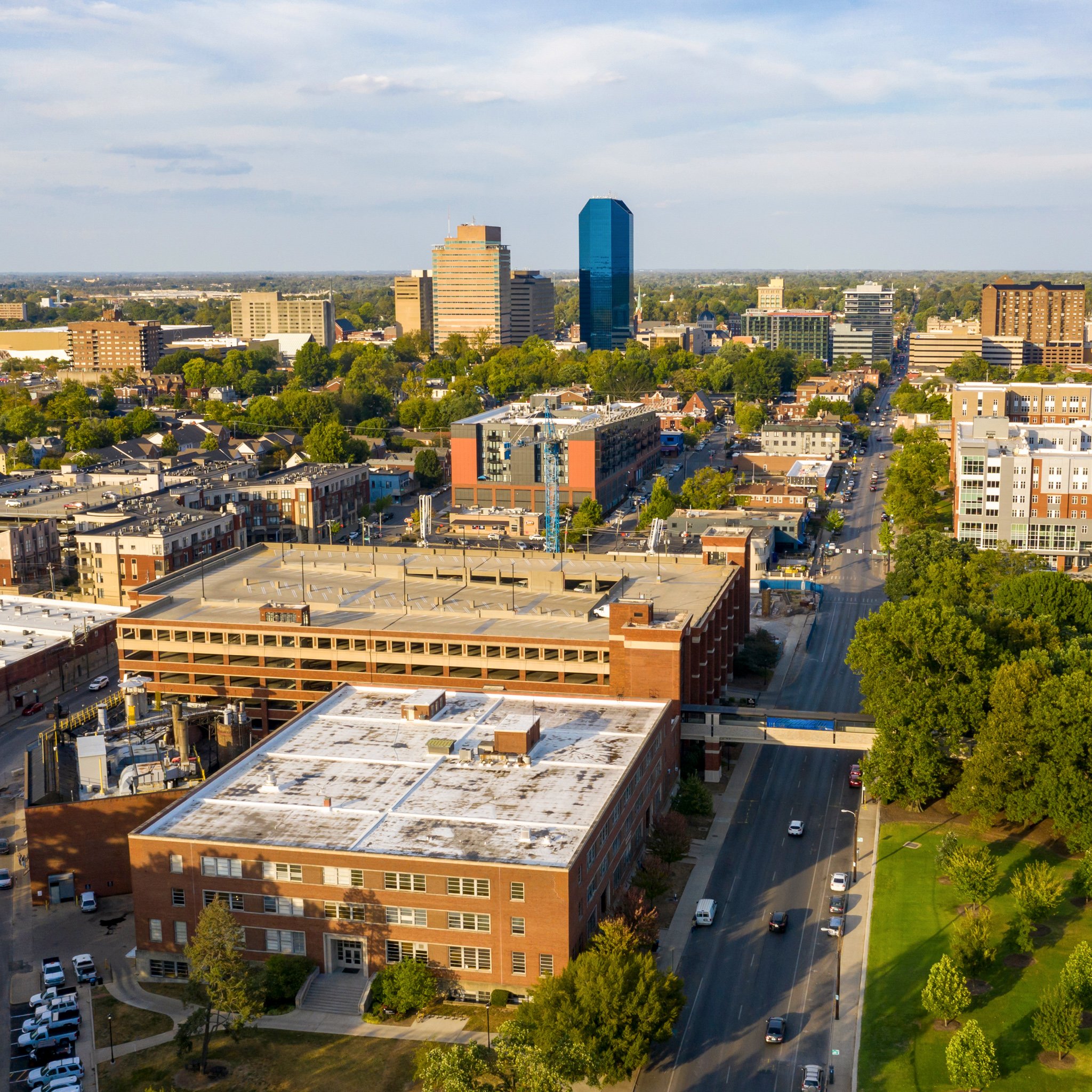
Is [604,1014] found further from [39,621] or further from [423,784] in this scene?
[39,621]

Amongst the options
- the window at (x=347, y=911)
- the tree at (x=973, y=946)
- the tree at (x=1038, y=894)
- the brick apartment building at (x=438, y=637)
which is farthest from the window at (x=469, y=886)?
the tree at (x=1038, y=894)

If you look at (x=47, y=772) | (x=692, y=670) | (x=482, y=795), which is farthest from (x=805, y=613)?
(x=47, y=772)

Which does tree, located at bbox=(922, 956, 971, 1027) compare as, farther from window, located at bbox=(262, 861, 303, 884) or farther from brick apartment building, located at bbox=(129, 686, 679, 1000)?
window, located at bbox=(262, 861, 303, 884)

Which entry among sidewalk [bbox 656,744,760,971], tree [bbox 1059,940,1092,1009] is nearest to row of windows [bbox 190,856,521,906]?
sidewalk [bbox 656,744,760,971]

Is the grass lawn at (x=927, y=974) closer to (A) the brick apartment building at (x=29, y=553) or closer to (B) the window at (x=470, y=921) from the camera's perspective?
(B) the window at (x=470, y=921)

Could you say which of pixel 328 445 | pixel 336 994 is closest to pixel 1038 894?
pixel 336 994

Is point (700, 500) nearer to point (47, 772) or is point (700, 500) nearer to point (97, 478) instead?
point (97, 478)
